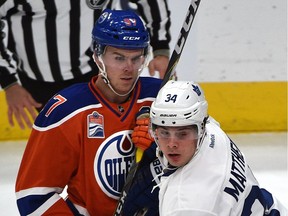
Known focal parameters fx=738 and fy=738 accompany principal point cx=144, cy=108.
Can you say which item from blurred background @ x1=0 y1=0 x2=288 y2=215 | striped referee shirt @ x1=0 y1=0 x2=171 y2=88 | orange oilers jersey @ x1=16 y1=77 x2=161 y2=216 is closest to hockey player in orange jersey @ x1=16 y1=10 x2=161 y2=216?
orange oilers jersey @ x1=16 y1=77 x2=161 y2=216

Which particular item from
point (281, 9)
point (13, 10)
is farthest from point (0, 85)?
point (281, 9)

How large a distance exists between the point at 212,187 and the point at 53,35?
7.57 feet

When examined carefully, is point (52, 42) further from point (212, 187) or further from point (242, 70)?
point (212, 187)

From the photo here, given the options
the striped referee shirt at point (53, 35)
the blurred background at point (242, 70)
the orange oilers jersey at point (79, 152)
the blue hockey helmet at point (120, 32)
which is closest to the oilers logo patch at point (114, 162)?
the orange oilers jersey at point (79, 152)

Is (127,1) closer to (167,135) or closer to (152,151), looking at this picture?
(152,151)

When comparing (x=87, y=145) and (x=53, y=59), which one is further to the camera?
(x=53, y=59)

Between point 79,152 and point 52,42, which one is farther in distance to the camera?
point 52,42

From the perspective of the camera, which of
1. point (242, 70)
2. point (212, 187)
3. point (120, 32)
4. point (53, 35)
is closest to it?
point (212, 187)

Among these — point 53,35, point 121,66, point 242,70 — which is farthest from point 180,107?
point 242,70

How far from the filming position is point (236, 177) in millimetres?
1789

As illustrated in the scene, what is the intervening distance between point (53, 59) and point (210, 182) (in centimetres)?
232

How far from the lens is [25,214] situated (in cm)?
221

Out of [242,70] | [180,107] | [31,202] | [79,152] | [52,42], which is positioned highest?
[180,107]

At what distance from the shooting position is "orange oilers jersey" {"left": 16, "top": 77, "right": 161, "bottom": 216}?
2156 mm
